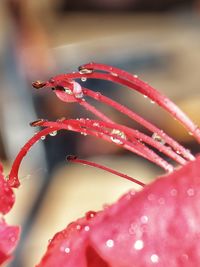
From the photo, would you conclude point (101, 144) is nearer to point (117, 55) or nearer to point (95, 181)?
point (95, 181)

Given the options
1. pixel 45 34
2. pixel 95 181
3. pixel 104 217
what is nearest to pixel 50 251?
pixel 104 217

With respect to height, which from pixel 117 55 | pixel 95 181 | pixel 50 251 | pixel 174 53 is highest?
pixel 174 53

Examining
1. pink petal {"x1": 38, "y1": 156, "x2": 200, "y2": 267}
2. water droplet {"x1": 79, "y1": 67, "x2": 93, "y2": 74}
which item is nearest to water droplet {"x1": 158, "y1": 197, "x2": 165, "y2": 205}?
pink petal {"x1": 38, "y1": 156, "x2": 200, "y2": 267}

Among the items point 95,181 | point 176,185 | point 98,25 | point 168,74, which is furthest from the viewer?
point 98,25

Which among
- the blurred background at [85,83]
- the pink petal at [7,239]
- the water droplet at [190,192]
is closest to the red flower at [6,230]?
the pink petal at [7,239]

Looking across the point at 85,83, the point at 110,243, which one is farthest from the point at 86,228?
the point at 85,83

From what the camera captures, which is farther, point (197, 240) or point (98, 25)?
point (98, 25)

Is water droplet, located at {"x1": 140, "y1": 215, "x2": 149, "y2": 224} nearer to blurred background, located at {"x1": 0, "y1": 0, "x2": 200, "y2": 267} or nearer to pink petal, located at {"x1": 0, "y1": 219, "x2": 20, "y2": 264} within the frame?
pink petal, located at {"x1": 0, "y1": 219, "x2": 20, "y2": 264}
